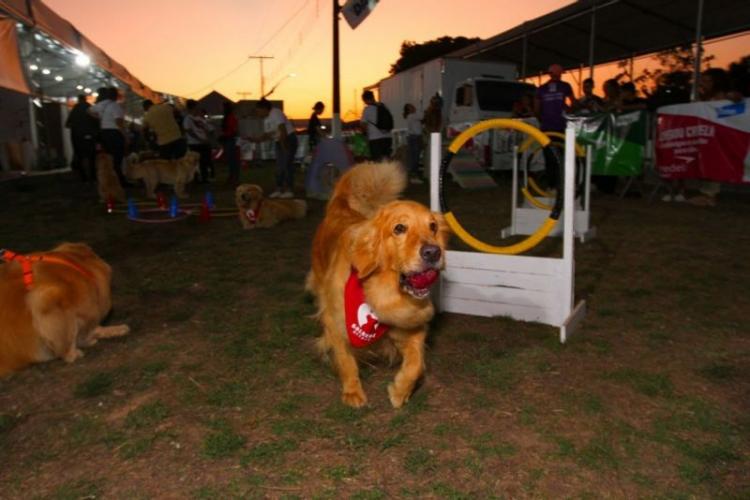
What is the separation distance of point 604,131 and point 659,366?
8.87 metres

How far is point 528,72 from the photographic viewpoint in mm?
22797

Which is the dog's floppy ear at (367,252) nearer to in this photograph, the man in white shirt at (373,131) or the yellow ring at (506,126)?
the yellow ring at (506,126)

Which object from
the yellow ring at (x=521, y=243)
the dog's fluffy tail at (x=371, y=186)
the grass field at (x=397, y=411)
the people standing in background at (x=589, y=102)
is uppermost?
the people standing in background at (x=589, y=102)

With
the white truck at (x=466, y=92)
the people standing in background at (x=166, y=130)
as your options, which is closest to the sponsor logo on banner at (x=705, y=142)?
the white truck at (x=466, y=92)

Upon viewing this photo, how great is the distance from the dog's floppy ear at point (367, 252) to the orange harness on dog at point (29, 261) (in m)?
1.93

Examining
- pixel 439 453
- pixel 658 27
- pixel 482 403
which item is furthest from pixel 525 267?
pixel 658 27

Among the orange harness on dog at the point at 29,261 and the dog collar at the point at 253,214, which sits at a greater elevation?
the orange harness on dog at the point at 29,261

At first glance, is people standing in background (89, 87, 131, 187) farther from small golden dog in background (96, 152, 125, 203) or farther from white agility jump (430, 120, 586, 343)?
white agility jump (430, 120, 586, 343)

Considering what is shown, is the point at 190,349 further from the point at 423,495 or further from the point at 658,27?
the point at 658,27

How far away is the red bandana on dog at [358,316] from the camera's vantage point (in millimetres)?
2924

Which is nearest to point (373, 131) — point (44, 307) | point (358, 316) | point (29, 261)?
point (29, 261)

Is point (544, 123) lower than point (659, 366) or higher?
higher

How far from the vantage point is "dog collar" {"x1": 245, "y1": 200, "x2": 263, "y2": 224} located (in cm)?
855

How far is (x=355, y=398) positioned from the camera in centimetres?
303
